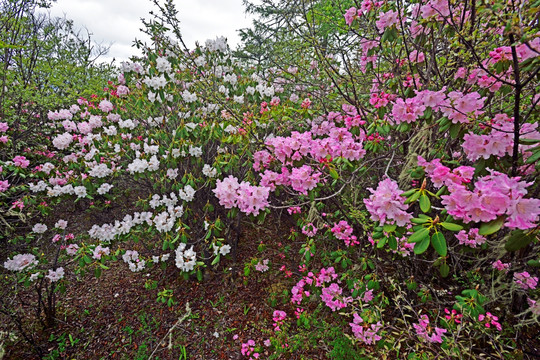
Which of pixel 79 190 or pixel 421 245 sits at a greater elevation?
pixel 421 245

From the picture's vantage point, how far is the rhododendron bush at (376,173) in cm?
111

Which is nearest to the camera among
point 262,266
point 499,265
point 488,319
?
point 488,319

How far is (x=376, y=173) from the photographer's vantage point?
2186 mm

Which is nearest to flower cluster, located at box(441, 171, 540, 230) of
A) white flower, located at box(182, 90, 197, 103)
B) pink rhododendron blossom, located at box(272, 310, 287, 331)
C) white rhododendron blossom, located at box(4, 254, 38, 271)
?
pink rhododendron blossom, located at box(272, 310, 287, 331)

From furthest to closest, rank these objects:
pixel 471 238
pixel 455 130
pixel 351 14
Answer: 1. pixel 351 14
2. pixel 471 238
3. pixel 455 130

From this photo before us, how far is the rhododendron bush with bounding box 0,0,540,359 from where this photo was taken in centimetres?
111

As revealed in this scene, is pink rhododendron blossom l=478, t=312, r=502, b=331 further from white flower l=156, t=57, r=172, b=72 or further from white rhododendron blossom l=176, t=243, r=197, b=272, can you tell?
white flower l=156, t=57, r=172, b=72

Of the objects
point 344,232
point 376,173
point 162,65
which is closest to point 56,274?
point 162,65

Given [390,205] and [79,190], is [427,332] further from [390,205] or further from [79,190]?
[79,190]

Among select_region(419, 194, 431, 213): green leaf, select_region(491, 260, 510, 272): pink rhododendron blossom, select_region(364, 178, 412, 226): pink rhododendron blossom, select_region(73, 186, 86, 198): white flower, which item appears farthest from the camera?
select_region(73, 186, 86, 198): white flower

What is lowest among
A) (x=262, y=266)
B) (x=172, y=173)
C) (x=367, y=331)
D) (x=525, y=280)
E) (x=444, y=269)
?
(x=262, y=266)

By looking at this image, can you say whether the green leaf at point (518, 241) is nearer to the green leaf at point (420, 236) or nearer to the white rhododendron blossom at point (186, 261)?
the green leaf at point (420, 236)

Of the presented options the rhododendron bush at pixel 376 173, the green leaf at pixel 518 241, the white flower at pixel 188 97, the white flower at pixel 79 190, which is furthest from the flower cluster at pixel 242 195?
the white flower at pixel 79 190

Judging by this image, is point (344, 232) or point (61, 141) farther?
point (61, 141)
